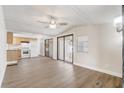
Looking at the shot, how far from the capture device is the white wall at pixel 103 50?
359cm

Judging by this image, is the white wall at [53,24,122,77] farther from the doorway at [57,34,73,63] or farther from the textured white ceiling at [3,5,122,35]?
the doorway at [57,34,73,63]

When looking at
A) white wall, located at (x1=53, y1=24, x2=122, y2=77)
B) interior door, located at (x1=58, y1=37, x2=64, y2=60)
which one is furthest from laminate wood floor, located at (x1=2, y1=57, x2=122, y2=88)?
interior door, located at (x1=58, y1=37, x2=64, y2=60)

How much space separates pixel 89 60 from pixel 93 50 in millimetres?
586

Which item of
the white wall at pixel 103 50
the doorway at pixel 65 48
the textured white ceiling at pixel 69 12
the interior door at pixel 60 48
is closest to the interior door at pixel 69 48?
the doorway at pixel 65 48

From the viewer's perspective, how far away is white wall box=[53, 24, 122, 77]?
359 centimetres

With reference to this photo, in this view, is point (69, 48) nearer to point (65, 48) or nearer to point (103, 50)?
point (65, 48)

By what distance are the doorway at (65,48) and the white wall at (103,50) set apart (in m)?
1.08

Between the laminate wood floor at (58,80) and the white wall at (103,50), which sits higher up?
the white wall at (103,50)

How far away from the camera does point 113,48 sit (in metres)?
3.71

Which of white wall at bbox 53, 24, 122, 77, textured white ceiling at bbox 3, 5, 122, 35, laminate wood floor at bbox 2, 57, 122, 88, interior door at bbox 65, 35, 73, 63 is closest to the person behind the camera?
laminate wood floor at bbox 2, 57, 122, 88

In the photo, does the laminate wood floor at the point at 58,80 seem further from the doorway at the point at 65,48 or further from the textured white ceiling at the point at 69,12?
the doorway at the point at 65,48

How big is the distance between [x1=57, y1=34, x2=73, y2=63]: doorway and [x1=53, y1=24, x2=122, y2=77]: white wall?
3.55 feet

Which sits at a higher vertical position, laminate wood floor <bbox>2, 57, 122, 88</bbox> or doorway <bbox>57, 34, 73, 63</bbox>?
doorway <bbox>57, 34, 73, 63</bbox>
